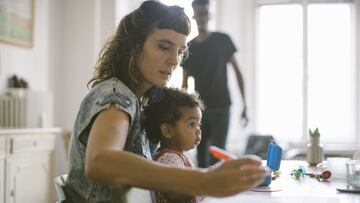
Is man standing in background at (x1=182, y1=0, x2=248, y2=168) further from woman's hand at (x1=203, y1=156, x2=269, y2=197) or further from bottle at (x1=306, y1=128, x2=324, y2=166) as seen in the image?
woman's hand at (x1=203, y1=156, x2=269, y2=197)

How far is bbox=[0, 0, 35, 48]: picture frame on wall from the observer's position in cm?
Result: 362

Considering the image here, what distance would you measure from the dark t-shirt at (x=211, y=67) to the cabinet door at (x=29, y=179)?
4.45 feet

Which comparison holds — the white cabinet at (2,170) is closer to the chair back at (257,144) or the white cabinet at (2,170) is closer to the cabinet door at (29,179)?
the cabinet door at (29,179)

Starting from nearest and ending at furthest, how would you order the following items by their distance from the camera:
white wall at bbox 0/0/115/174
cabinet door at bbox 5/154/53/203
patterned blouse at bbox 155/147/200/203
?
patterned blouse at bbox 155/147/200/203 → cabinet door at bbox 5/154/53/203 → white wall at bbox 0/0/115/174

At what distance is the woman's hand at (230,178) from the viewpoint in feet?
1.97

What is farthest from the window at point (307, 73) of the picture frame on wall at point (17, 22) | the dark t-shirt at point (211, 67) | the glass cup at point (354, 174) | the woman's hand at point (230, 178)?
the woman's hand at point (230, 178)

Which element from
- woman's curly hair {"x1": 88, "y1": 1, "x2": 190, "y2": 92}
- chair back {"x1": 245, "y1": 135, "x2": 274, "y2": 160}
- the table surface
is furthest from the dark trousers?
woman's curly hair {"x1": 88, "y1": 1, "x2": 190, "y2": 92}

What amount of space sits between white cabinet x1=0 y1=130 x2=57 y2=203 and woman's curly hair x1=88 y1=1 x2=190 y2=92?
221cm

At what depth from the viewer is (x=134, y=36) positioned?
3.23ft

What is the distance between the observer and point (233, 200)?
1040 millimetres

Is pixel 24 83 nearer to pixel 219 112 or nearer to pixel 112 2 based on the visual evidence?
pixel 112 2

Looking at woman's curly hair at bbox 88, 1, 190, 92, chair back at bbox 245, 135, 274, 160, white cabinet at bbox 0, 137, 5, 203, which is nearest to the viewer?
woman's curly hair at bbox 88, 1, 190, 92

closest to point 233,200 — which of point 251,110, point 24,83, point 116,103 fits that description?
point 116,103

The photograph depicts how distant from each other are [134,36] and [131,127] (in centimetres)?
23
